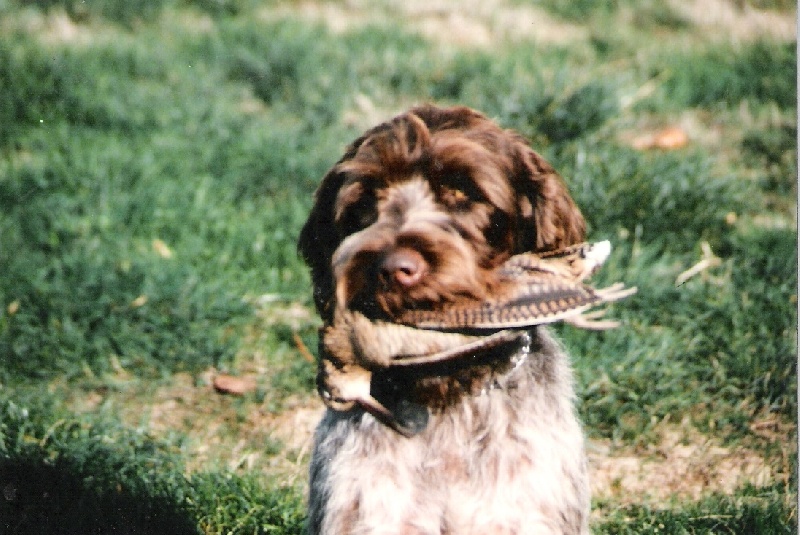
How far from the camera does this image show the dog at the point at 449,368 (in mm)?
3424

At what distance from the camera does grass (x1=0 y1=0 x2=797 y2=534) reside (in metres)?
4.77

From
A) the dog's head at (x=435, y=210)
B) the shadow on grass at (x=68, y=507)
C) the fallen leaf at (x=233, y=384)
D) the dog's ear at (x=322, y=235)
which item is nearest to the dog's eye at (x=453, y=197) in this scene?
the dog's head at (x=435, y=210)

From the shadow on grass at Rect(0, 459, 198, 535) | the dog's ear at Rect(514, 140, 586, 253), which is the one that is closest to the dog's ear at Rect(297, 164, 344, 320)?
the dog's ear at Rect(514, 140, 586, 253)

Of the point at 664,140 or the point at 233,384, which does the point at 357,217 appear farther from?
the point at 664,140

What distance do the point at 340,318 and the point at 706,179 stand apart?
12.7 feet

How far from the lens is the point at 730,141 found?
23.7ft

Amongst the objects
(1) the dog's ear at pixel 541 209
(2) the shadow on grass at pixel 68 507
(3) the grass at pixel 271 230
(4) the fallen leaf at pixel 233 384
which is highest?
(1) the dog's ear at pixel 541 209

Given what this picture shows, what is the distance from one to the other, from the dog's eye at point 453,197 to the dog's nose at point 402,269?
0.49 m

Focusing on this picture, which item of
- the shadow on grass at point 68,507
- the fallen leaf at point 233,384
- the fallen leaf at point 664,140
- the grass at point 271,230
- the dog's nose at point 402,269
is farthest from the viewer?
the fallen leaf at point 664,140

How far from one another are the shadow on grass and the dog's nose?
5.75ft

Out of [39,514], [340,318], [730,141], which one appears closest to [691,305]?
[730,141]

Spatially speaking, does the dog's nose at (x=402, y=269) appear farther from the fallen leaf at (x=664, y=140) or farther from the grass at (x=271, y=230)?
the fallen leaf at (x=664, y=140)

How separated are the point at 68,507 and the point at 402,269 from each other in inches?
82.0

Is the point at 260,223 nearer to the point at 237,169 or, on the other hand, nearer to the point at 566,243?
the point at 237,169
